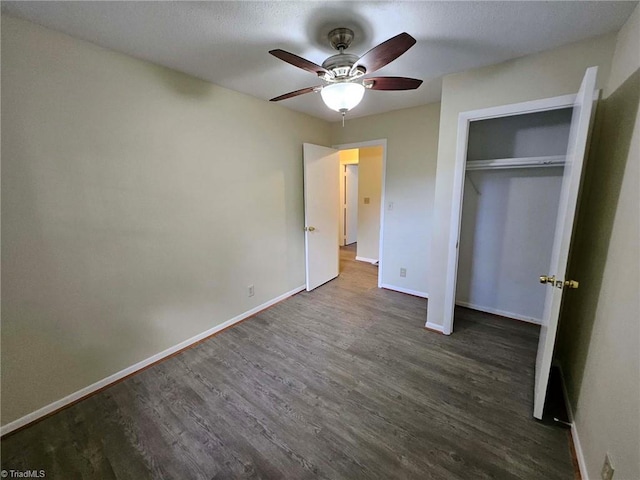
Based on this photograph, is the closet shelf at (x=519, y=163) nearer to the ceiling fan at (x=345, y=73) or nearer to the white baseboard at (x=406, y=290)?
the ceiling fan at (x=345, y=73)

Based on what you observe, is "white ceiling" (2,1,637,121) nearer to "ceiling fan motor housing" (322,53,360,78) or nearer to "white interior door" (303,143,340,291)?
"ceiling fan motor housing" (322,53,360,78)

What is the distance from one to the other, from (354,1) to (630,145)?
1.55m

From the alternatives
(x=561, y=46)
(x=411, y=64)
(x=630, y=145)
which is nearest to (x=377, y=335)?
(x=630, y=145)

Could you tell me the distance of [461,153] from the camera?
218cm

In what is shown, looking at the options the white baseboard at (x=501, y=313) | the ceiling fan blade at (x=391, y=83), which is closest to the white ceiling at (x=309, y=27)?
the ceiling fan blade at (x=391, y=83)

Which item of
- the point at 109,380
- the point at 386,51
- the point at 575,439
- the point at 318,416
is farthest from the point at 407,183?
the point at 109,380

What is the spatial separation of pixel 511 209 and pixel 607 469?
225cm

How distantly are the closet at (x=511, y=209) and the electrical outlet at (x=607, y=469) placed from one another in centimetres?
195

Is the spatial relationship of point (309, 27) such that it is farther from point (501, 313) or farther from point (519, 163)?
point (501, 313)

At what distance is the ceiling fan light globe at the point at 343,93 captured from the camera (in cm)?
152

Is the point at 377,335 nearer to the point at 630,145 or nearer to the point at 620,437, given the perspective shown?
the point at 620,437

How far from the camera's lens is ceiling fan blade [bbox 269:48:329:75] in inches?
52.6

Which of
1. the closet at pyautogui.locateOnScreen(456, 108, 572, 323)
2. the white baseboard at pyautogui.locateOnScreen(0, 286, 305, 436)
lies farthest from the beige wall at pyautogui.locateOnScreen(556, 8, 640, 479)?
the white baseboard at pyautogui.locateOnScreen(0, 286, 305, 436)

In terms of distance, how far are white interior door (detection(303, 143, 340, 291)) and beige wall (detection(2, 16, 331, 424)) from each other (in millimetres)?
798
